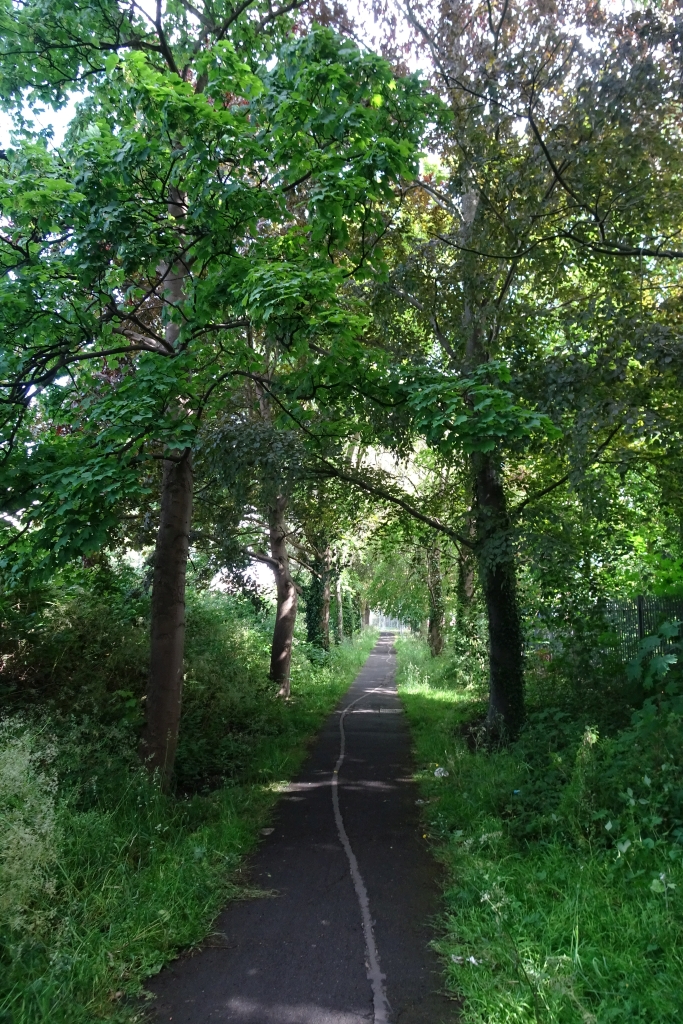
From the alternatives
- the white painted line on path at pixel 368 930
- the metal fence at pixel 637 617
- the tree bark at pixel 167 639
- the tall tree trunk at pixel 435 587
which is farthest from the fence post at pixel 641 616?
the tall tree trunk at pixel 435 587

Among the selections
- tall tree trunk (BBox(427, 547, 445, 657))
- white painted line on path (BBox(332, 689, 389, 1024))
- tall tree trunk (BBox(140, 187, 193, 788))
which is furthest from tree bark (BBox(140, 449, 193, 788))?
tall tree trunk (BBox(427, 547, 445, 657))

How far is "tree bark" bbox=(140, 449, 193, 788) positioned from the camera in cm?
773

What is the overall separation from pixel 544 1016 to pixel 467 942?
1055 millimetres

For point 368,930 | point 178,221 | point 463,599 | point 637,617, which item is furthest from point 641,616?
point 178,221

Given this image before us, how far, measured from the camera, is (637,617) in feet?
28.1

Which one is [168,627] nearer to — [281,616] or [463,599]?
[281,616]

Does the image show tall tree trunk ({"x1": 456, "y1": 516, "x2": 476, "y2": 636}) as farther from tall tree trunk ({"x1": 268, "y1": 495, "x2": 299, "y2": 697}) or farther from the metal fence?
tall tree trunk ({"x1": 268, "y1": 495, "x2": 299, "y2": 697})

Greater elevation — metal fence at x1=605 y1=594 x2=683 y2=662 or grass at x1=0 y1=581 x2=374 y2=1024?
metal fence at x1=605 y1=594 x2=683 y2=662

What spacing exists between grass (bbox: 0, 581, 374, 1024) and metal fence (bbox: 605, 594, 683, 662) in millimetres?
4862

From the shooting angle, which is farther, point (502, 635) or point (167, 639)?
point (502, 635)

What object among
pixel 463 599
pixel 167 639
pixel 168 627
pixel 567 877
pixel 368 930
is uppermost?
pixel 463 599

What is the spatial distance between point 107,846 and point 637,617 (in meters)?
6.66

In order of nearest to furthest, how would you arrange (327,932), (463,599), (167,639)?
1. (327,932)
2. (167,639)
3. (463,599)

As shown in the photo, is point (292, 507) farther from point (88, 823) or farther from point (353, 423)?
point (88, 823)
